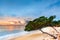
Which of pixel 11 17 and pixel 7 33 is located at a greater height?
pixel 11 17

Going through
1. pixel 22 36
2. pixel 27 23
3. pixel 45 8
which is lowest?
pixel 22 36

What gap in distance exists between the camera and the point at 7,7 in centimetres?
421

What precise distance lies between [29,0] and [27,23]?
1.89ft

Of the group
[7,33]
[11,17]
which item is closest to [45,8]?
[11,17]

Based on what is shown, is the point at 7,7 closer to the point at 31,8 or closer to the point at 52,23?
the point at 31,8

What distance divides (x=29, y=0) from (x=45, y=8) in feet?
1.49

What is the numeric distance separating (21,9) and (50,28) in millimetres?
864

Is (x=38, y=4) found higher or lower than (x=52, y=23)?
higher

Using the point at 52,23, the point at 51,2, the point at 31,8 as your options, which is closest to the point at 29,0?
the point at 31,8

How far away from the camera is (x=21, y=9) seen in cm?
424

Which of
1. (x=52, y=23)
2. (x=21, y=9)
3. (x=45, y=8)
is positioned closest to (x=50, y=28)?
(x=52, y=23)

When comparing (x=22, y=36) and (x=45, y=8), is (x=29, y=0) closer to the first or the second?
(x=45, y=8)

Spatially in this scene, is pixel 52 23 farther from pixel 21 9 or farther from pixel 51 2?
pixel 21 9

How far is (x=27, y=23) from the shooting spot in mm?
4156
